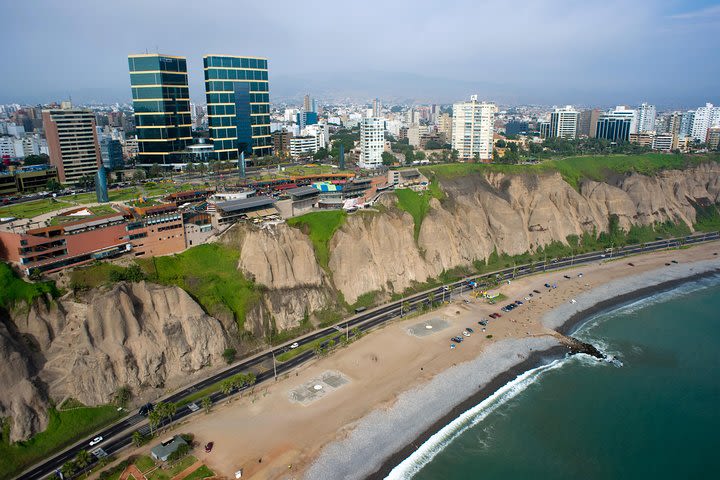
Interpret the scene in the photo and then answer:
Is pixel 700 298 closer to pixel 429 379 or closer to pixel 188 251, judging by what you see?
pixel 429 379

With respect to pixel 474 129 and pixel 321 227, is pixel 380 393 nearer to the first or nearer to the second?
pixel 321 227

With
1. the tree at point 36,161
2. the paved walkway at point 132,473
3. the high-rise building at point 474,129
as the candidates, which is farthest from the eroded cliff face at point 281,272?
the tree at point 36,161

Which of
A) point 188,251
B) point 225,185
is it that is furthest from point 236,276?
point 225,185

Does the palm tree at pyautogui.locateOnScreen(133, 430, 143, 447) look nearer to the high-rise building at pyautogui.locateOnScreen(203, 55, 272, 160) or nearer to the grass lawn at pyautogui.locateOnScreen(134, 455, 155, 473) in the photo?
the grass lawn at pyautogui.locateOnScreen(134, 455, 155, 473)

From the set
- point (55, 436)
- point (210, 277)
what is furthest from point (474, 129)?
point (55, 436)

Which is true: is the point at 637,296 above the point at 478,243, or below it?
below
